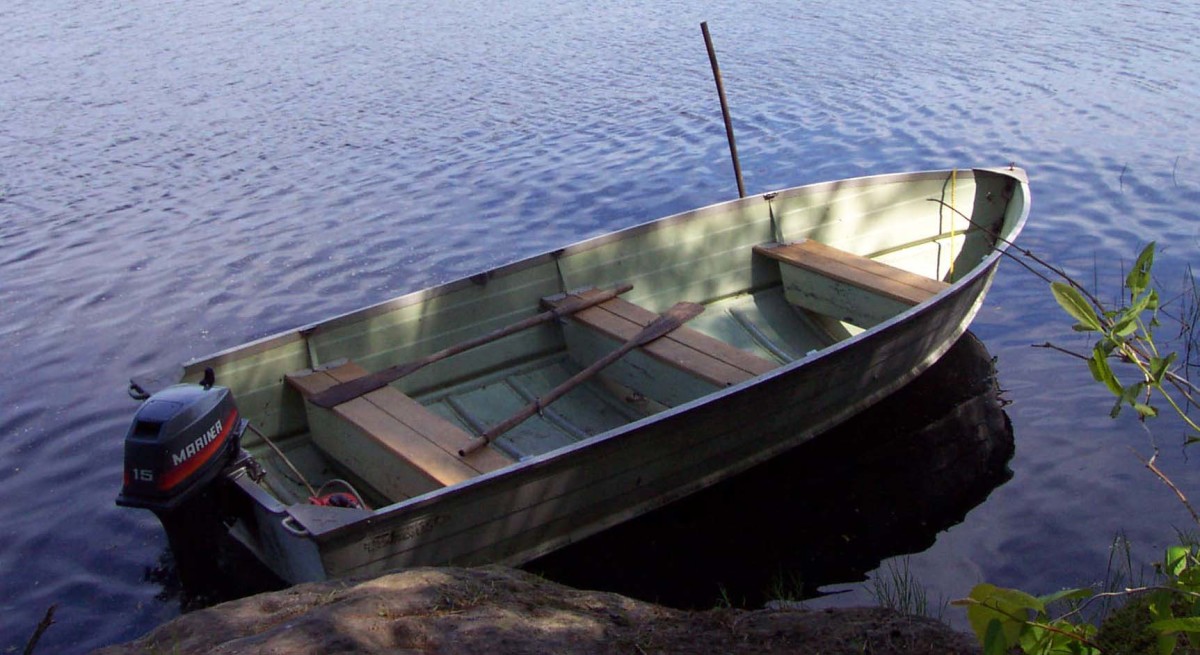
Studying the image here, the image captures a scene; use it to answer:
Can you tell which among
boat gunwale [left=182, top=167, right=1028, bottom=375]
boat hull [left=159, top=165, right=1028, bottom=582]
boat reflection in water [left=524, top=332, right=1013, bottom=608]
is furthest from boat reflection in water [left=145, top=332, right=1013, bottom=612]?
boat gunwale [left=182, top=167, right=1028, bottom=375]

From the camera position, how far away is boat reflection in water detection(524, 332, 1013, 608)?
20.4ft

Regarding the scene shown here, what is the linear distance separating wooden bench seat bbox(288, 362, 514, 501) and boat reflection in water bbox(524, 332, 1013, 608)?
0.79 meters

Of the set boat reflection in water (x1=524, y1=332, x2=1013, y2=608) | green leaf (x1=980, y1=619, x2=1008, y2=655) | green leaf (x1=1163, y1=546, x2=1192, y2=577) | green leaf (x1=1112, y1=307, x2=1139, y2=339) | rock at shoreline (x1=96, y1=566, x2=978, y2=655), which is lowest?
boat reflection in water (x1=524, y1=332, x2=1013, y2=608)

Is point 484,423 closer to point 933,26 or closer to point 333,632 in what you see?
point 333,632

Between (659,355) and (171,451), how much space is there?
2799 millimetres

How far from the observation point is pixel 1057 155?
12078 millimetres

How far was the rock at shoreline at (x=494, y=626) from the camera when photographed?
143 inches

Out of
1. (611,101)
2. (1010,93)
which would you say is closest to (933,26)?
(1010,93)

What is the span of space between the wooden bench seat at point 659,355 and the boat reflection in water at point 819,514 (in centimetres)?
69

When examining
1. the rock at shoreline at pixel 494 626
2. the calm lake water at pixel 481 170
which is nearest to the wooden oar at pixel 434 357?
the calm lake water at pixel 481 170

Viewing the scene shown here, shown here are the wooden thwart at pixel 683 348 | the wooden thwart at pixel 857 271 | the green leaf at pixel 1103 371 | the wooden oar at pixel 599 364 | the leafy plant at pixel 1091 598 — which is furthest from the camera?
the wooden thwart at pixel 857 271

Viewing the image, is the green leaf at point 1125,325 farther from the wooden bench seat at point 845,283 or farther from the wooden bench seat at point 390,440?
the wooden bench seat at point 845,283

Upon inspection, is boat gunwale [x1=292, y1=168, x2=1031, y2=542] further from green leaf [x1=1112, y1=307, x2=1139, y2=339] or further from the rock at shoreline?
green leaf [x1=1112, y1=307, x2=1139, y2=339]

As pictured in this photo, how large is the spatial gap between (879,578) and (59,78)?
1509cm
